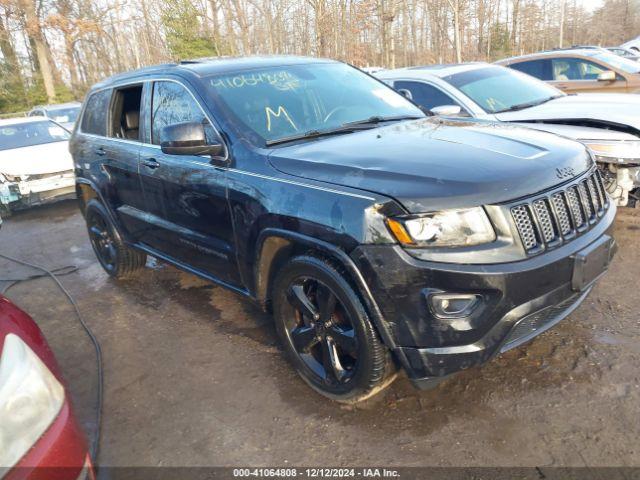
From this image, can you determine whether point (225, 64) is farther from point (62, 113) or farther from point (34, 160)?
point (62, 113)

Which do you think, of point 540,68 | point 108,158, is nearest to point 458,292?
point 108,158

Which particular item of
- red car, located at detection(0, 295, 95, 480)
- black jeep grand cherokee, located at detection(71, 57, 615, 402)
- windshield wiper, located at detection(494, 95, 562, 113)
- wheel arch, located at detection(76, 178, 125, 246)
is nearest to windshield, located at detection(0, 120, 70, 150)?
wheel arch, located at detection(76, 178, 125, 246)

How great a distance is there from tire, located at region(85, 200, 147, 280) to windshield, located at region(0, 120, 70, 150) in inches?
203

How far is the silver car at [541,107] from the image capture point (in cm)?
476

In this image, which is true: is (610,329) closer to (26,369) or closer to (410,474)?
(410,474)

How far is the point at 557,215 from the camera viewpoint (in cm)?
249

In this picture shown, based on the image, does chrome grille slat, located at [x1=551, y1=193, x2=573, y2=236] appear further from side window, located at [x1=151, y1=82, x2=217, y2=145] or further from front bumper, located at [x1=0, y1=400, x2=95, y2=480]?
front bumper, located at [x1=0, y1=400, x2=95, y2=480]

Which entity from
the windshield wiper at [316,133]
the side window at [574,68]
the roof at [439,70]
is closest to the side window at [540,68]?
the side window at [574,68]

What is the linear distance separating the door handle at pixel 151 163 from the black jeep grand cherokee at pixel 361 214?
0.03 meters

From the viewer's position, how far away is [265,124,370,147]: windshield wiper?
312 centimetres

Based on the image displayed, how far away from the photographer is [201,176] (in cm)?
334

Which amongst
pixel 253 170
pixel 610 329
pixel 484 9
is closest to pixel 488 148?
pixel 253 170

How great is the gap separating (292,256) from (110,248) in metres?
3.02

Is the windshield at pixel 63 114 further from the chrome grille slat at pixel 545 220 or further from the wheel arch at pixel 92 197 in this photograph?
the chrome grille slat at pixel 545 220
